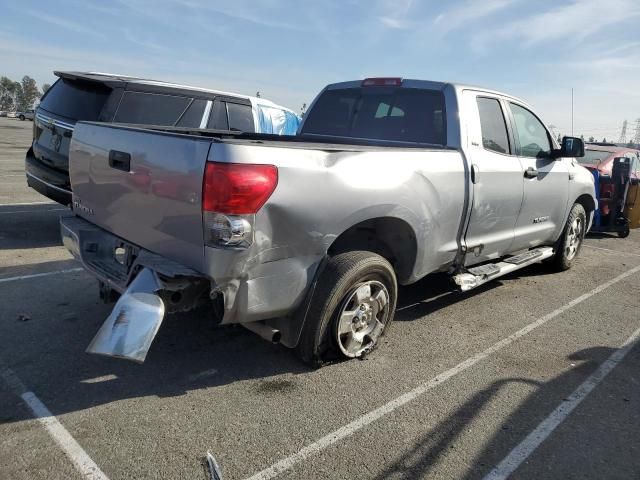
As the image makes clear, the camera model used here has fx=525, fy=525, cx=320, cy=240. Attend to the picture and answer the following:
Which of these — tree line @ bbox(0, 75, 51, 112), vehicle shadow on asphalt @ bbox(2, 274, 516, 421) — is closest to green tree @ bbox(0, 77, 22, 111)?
tree line @ bbox(0, 75, 51, 112)

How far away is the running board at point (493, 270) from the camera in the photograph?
4.47 meters

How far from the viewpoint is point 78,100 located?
631cm

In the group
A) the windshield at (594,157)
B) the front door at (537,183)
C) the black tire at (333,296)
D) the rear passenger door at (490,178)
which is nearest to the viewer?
the black tire at (333,296)

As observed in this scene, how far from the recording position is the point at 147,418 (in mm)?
2934

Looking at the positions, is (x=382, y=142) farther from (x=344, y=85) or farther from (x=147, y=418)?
(x=147, y=418)

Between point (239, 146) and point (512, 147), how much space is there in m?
3.26

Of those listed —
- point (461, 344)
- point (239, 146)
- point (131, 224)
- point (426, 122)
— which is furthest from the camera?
point (426, 122)

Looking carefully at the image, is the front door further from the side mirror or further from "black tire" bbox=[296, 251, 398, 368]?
"black tire" bbox=[296, 251, 398, 368]

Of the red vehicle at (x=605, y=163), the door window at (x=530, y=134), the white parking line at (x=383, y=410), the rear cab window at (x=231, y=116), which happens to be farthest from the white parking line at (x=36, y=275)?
the red vehicle at (x=605, y=163)

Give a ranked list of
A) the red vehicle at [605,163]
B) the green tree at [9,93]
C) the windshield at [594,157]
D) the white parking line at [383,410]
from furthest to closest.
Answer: the green tree at [9,93] < the windshield at [594,157] < the red vehicle at [605,163] < the white parking line at [383,410]

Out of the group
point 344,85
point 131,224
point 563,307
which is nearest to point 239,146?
point 131,224

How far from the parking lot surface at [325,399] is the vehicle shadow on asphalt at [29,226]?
147cm

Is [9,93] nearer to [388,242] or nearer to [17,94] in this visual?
[17,94]

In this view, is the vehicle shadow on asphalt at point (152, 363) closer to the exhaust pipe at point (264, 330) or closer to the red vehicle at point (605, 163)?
the exhaust pipe at point (264, 330)
